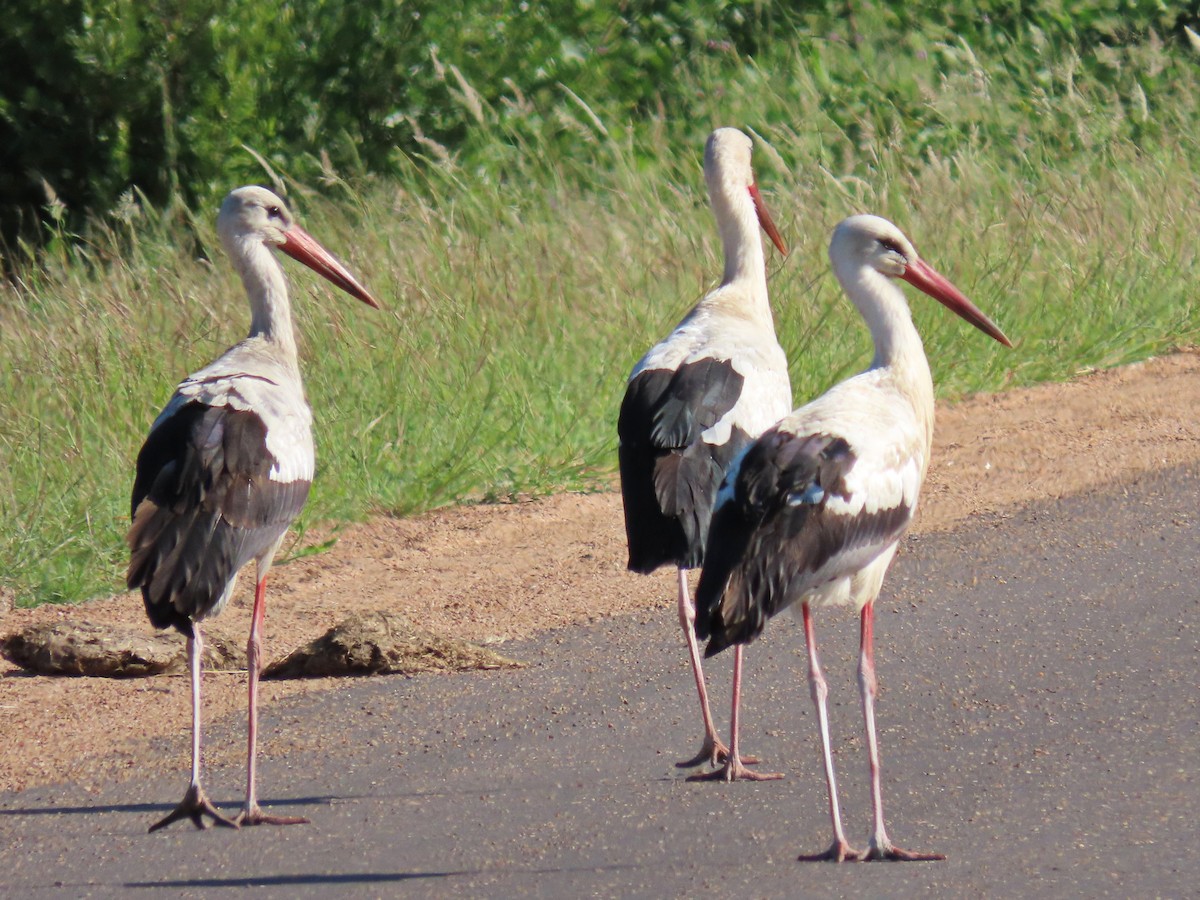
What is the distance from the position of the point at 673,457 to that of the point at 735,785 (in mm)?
936

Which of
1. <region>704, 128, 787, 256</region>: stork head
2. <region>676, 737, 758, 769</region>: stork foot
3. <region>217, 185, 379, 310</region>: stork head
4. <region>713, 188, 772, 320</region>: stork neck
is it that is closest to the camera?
<region>676, 737, 758, 769</region>: stork foot

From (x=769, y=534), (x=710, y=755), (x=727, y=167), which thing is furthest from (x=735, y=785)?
(x=727, y=167)

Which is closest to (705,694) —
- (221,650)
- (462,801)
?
(462,801)

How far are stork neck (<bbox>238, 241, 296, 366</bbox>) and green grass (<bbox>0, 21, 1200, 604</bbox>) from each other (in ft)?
4.38

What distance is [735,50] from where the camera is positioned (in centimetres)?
1377

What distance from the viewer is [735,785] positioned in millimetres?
4703

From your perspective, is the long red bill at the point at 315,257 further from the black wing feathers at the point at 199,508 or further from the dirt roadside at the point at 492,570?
the black wing feathers at the point at 199,508

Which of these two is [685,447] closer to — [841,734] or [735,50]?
[841,734]

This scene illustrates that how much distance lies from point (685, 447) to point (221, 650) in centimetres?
181

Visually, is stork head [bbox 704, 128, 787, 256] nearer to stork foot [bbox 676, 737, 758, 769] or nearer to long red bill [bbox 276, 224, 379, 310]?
long red bill [bbox 276, 224, 379, 310]

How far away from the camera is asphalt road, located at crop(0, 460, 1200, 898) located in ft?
13.3

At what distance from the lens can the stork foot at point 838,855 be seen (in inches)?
159

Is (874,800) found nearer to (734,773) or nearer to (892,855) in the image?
(892,855)

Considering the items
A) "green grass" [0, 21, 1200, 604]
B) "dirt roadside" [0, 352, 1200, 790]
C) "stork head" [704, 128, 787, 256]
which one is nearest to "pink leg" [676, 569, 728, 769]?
"dirt roadside" [0, 352, 1200, 790]
